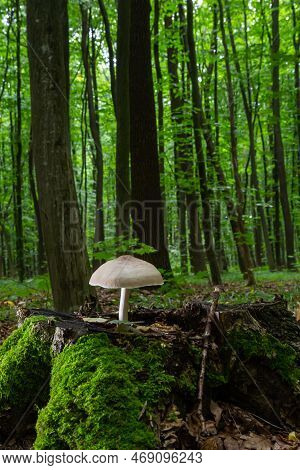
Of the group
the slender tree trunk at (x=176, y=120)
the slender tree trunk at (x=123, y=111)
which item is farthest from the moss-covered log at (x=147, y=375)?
the slender tree trunk at (x=176, y=120)

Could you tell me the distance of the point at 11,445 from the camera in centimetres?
281

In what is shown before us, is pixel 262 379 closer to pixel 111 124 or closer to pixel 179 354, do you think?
pixel 179 354

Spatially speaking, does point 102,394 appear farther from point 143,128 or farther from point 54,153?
point 143,128

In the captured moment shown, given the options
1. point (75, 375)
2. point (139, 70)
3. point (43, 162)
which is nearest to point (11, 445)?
point (75, 375)

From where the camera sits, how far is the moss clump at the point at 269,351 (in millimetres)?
2965

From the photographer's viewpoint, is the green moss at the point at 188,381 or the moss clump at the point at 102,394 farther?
the green moss at the point at 188,381

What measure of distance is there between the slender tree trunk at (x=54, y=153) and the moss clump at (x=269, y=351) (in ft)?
8.38

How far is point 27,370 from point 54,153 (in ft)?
9.54

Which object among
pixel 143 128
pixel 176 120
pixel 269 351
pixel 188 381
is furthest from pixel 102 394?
pixel 176 120

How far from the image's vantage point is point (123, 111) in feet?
25.1

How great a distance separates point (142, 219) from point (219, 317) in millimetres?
5439

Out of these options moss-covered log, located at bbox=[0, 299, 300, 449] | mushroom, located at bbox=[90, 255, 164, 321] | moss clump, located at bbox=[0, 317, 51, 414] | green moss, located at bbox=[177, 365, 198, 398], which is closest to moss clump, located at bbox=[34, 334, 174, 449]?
→ moss-covered log, located at bbox=[0, 299, 300, 449]

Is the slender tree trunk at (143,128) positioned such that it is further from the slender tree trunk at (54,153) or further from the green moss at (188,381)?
the green moss at (188,381)

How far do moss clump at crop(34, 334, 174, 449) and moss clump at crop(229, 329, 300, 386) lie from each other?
24.3 inches
